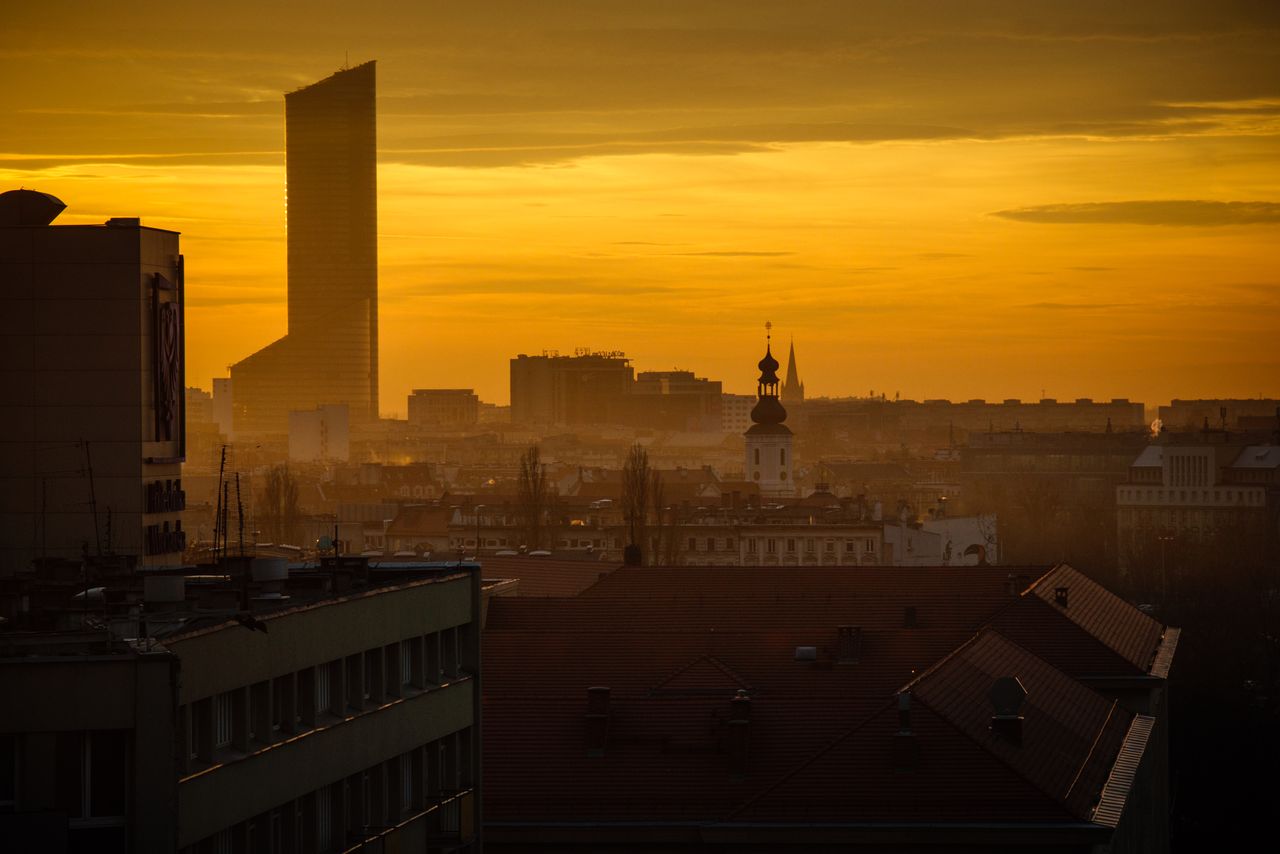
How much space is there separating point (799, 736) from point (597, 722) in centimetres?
267

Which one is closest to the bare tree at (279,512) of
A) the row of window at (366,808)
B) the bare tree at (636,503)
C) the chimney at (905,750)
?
the bare tree at (636,503)

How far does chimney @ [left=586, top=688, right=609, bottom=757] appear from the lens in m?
35.0

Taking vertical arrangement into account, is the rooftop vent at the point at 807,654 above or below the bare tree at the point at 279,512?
below

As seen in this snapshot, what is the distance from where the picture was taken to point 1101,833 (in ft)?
106

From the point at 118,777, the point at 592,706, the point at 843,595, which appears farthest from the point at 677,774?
the point at 843,595

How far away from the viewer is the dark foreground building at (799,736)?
1286 inches

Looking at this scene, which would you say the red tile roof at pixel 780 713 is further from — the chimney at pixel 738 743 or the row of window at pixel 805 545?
the row of window at pixel 805 545

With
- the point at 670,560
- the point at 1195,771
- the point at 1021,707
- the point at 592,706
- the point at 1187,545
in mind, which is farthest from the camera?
the point at 1187,545

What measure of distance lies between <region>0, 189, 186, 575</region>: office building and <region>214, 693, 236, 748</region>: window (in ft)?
105

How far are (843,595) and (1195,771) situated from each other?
14.5 meters

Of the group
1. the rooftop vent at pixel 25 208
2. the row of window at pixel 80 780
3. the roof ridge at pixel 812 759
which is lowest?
the roof ridge at pixel 812 759

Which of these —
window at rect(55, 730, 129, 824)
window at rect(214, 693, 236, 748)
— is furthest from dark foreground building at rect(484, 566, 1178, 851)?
window at rect(55, 730, 129, 824)

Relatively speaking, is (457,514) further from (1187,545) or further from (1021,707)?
(1021,707)

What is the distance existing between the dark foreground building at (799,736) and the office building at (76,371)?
896cm
